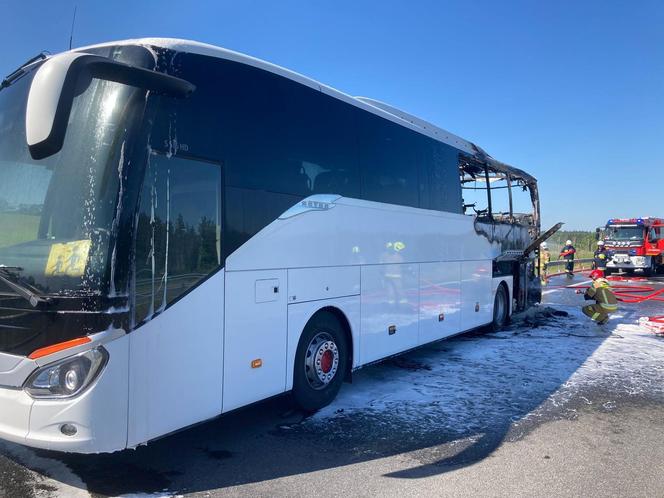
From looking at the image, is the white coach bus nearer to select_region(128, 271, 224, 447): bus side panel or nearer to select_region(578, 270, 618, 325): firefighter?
select_region(128, 271, 224, 447): bus side panel

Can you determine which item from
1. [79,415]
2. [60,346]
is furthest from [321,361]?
[60,346]

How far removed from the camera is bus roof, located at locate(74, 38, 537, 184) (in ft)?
12.7

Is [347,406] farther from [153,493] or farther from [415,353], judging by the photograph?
[415,353]

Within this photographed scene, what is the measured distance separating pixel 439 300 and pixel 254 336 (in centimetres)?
413

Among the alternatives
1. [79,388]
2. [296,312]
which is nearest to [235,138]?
[296,312]

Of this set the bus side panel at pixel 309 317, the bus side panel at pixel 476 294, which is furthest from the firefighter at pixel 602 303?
the bus side panel at pixel 309 317

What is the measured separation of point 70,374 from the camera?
3.33 m

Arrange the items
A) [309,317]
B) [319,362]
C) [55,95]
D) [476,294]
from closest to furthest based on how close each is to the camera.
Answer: [55,95] → [309,317] → [319,362] → [476,294]

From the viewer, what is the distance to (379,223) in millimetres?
6320

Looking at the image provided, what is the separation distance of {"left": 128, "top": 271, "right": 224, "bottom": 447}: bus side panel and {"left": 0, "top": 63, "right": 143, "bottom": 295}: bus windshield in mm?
591

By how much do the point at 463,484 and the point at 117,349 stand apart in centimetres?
282

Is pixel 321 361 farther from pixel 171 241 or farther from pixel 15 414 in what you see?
pixel 15 414

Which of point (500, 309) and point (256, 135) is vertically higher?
point (256, 135)

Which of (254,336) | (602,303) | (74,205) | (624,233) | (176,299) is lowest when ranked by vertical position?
(602,303)
